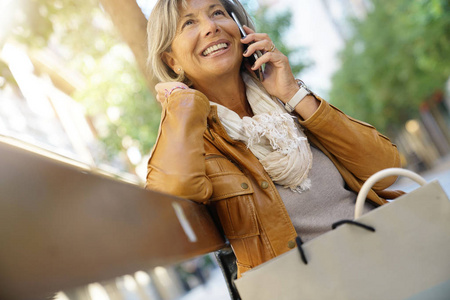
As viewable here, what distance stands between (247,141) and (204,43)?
48 centimetres

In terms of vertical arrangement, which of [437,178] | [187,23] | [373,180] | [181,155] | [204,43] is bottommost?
[437,178]

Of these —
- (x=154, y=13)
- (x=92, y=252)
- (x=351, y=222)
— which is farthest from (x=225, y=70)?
(x=92, y=252)

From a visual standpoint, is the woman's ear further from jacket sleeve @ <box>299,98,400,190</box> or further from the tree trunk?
Result: the tree trunk

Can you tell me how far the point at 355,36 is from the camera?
23.9 metres

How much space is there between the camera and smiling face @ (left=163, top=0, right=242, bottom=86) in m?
2.00

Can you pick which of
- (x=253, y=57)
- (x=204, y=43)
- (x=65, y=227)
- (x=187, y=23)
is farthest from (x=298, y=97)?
(x=65, y=227)

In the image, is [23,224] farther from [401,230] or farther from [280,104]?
[280,104]

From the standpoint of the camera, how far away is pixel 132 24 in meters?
3.15

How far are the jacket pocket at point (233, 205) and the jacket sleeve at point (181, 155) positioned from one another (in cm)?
15

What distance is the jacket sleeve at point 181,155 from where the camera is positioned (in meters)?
1.45

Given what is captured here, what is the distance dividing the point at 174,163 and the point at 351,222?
59 cm

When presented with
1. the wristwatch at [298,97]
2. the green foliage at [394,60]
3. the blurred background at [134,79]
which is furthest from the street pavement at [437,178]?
the green foliage at [394,60]

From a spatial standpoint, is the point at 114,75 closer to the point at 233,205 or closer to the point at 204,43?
the point at 204,43

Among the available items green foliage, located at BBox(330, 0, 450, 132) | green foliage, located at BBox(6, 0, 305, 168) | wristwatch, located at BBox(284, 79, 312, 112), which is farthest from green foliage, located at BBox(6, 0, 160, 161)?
green foliage, located at BBox(330, 0, 450, 132)
